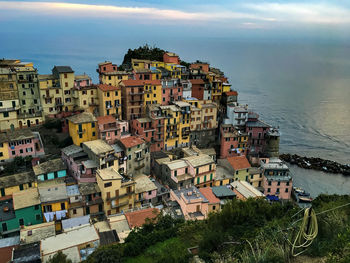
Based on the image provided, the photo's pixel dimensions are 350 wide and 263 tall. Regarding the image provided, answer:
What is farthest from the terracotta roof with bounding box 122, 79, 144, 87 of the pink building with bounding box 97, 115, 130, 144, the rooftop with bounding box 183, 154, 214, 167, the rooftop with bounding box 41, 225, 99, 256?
the rooftop with bounding box 41, 225, 99, 256

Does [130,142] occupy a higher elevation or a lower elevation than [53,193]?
higher

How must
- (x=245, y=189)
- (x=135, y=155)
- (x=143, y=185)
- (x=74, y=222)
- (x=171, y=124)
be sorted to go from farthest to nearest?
1. (x=171, y=124)
2. (x=135, y=155)
3. (x=245, y=189)
4. (x=143, y=185)
5. (x=74, y=222)

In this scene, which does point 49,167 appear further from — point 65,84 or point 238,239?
point 238,239

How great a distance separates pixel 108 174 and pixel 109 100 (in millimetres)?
13061

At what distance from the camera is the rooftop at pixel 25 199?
23062mm

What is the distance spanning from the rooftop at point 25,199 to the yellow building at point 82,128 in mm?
8584

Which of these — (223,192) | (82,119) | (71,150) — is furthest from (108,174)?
(223,192)

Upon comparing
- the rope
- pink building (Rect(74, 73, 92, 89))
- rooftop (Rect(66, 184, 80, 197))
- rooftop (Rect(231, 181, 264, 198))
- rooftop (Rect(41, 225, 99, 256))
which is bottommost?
rooftop (Rect(231, 181, 264, 198))

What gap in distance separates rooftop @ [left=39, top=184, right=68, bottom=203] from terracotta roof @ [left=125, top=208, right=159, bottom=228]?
5.75 m

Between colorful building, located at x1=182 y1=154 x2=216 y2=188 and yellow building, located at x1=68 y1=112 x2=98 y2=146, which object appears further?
yellow building, located at x1=68 y1=112 x2=98 y2=146

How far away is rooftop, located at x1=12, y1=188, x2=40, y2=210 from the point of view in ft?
75.7

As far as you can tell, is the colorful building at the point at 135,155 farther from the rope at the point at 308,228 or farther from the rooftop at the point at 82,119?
the rope at the point at 308,228

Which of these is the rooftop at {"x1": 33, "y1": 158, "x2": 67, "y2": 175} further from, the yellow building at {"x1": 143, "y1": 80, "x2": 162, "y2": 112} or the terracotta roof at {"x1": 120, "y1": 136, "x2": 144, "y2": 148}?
the yellow building at {"x1": 143, "y1": 80, "x2": 162, "y2": 112}

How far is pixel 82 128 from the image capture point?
105ft
